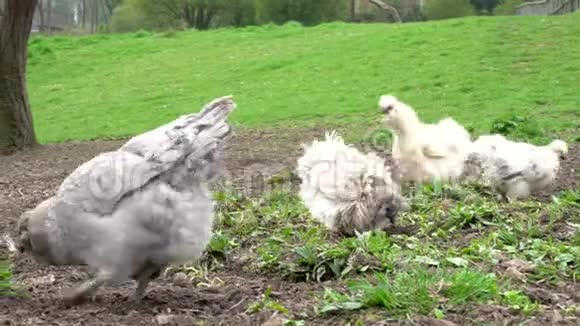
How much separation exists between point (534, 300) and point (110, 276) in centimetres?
219

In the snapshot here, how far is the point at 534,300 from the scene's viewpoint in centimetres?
416

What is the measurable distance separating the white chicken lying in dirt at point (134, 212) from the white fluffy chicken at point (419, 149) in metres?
3.65

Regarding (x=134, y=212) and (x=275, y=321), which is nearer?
(x=275, y=321)

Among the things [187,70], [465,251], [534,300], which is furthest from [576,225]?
[187,70]

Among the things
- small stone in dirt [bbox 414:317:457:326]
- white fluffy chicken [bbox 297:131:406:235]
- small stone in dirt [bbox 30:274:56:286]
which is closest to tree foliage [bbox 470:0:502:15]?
white fluffy chicken [bbox 297:131:406:235]

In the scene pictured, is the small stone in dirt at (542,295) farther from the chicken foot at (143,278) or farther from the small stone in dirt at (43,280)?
the small stone in dirt at (43,280)

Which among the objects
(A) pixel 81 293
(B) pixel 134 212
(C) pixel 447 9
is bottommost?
(A) pixel 81 293

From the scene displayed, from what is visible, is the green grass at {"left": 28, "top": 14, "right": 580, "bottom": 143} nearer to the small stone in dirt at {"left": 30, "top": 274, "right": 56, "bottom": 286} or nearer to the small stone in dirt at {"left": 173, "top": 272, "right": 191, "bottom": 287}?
the small stone in dirt at {"left": 173, "top": 272, "right": 191, "bottom": 287}

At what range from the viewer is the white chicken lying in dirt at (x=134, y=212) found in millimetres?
4309

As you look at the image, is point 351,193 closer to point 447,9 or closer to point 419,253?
point 419,253

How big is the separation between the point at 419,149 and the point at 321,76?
38.4 feet

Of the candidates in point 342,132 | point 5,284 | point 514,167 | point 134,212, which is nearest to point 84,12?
point 342,132

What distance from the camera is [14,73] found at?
12891mm

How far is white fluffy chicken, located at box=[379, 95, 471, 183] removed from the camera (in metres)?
8.02
